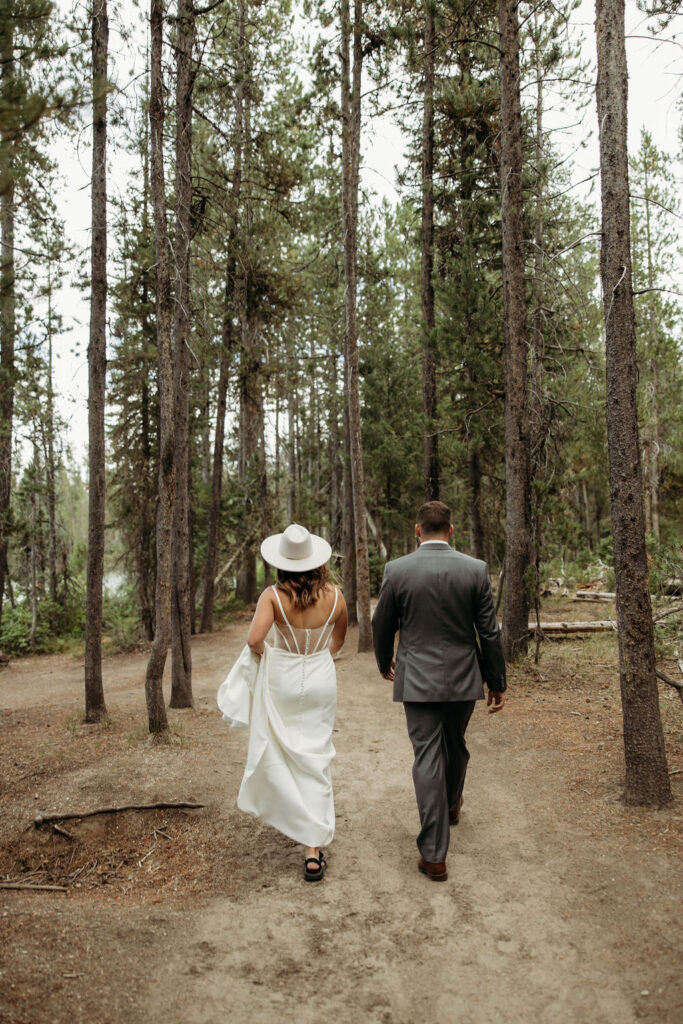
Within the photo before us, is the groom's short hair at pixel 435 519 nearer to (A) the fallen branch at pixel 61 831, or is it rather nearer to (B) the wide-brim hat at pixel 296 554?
(B) the wide-brim hat at pixel 296 554

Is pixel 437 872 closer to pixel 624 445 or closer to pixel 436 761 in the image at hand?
pixel 436 761

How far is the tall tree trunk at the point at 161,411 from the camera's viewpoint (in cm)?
830

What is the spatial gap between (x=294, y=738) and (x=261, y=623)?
2.89 ft

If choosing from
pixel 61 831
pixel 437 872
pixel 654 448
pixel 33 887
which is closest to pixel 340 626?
pixel 437 872

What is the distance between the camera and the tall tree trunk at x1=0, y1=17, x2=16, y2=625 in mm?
4127

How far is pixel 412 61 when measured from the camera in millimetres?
12164

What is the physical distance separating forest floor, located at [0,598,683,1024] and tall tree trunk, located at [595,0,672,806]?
1.56 feet

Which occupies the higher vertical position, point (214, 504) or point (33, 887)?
point (214, 504)

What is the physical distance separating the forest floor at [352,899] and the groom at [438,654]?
66 cm

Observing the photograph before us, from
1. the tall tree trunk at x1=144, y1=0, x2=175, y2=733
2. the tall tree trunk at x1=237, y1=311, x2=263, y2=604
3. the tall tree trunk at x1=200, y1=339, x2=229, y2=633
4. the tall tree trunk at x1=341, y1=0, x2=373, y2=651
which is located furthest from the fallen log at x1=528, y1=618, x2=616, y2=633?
the tall tree trunk at x1=144, y1=0, x2=175, y2=733

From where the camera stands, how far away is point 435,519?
5027mm

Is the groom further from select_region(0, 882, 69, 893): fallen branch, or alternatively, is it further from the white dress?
select_region(0, 882, 69, 893): fallen branch

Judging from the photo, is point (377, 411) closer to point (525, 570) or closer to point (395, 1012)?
point (525, 570)

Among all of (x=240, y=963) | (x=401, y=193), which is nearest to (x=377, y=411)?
(x=401, y=193)
